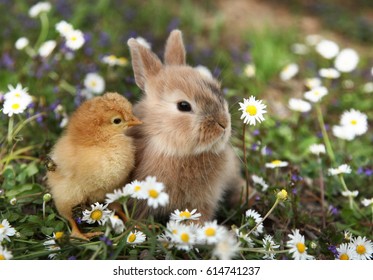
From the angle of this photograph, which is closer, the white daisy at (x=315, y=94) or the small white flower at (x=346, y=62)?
the white daisy at (x=315, y=94)

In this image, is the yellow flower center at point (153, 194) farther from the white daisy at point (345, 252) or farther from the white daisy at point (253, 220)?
the white daisy at point (345, 252)

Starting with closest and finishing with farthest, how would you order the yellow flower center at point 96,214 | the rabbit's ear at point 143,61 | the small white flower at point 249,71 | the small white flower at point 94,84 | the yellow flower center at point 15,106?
the yellow flower center at point 96,214
the rabbit's ear at point 143,61
the yellow flower center at point 15,106
the small white flower at point 94,84
the small white flower at point 249,71

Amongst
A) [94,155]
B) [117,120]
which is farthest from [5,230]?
[117,120]

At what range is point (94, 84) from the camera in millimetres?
4121

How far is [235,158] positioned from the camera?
11.8 ft

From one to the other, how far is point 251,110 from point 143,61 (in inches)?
29.7

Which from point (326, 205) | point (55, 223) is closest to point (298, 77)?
point (326, 205)

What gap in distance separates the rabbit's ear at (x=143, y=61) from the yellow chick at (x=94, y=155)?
0.41 metres

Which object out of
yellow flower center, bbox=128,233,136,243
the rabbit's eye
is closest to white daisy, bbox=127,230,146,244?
yellow flower center, bbox=128,233,136,243

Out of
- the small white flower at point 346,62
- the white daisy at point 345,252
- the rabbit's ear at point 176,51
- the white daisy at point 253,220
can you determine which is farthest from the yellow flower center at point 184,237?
the small white flower at point 346,62

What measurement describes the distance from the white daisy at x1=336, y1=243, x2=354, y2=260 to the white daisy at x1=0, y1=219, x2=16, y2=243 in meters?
1.86

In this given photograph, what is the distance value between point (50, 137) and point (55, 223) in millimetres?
867

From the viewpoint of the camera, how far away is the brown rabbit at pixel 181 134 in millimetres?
2828
